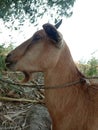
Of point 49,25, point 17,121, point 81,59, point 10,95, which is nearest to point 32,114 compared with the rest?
point 17,121

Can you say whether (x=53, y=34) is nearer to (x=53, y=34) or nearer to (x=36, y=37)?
(x=53, y=34)

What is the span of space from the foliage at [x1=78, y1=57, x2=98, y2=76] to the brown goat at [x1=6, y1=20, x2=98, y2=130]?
4726 millimetres

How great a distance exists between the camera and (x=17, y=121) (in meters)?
7.85

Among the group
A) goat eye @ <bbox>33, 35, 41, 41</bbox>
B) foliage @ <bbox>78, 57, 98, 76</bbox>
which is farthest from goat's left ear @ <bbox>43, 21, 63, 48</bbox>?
foliage @ <bbox>78, 57, 98, 76</bbox>

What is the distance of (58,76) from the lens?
5.46m

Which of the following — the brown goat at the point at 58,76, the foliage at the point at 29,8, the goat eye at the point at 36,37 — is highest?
the foliage at the point at 29,8

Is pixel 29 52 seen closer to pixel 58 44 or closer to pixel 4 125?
pixel 58 44

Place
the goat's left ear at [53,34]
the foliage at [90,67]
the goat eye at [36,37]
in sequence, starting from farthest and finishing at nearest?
the foliage at [90,67], the goat eye at [36,37], the goat's left ear at [53,34]

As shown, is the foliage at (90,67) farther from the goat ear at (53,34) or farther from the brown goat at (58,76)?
the goat ear at (53,34)

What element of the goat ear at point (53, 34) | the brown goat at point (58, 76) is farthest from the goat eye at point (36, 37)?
the goat ear at point (53, 34)

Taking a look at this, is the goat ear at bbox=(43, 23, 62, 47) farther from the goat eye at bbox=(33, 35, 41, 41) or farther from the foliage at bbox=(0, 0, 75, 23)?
the foliage at bbox=(0, 0, 75, 23)

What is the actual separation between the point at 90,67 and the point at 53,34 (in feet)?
17.3

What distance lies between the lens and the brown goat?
5352mm

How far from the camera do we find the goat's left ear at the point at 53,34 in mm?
5227
